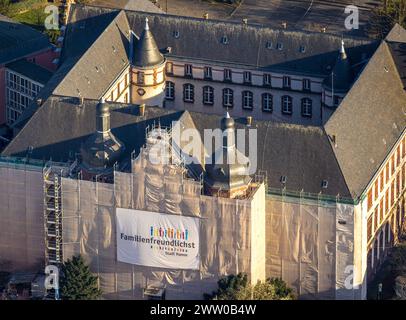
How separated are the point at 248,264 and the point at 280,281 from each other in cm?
514

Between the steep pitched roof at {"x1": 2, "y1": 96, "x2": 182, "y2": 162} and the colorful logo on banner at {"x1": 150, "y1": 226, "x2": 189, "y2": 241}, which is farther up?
the steep pitched roof at {"x1": 2, "y1": 96, "x2": 182, "y2": 162}

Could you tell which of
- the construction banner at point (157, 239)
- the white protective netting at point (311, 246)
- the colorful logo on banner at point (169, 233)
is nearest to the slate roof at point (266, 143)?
the white protective netting at point (311, 246)

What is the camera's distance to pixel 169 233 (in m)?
194

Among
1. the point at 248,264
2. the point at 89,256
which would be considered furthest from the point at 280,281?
the point at 89,256

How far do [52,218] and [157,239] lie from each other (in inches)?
397

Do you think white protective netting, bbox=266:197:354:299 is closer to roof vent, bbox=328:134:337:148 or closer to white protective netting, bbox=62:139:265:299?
white protective netting, bbox=62:139:265:299

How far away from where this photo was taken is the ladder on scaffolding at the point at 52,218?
19588 centimetres

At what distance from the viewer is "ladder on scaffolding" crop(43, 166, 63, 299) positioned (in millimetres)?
195875

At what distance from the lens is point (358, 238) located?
192750 millimetres

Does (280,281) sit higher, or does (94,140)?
(94,140)

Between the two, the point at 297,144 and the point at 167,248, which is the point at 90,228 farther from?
the point at 297,144

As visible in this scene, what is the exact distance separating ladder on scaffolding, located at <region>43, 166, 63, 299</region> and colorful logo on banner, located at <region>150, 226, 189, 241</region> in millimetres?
8912

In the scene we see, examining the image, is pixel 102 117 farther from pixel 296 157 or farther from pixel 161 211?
pixel 296 157

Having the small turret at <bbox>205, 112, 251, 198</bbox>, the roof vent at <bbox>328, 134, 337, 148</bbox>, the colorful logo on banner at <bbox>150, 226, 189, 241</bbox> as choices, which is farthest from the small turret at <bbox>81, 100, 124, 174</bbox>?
the roof vent at <bbox>328, 134, 337, 148</bbox>
